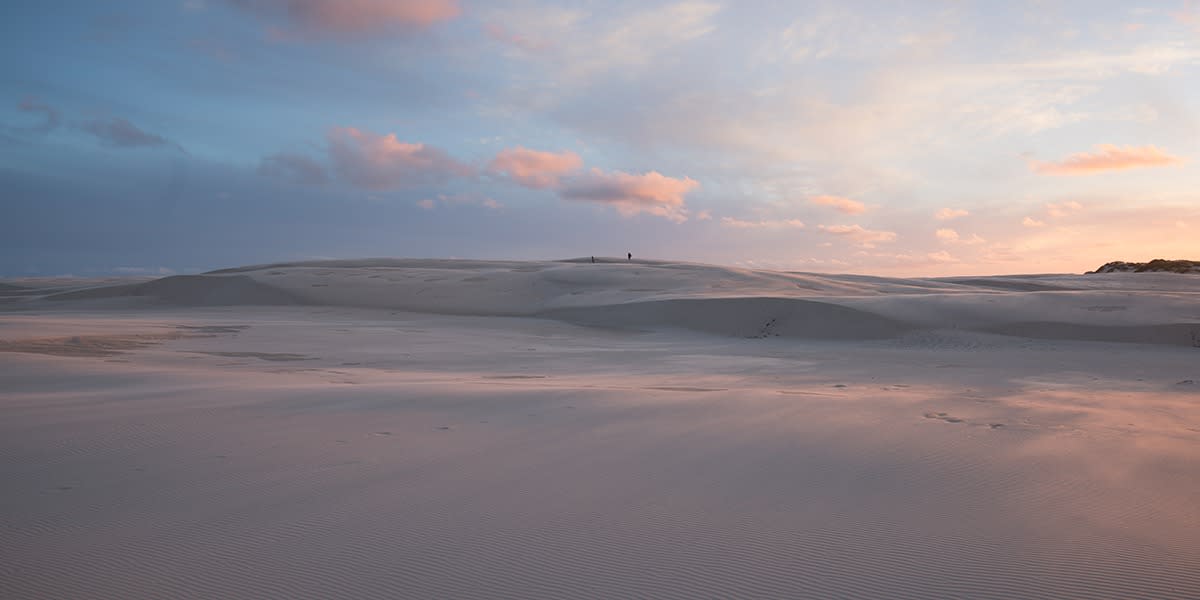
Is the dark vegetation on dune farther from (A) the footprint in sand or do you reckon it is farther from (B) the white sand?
(A) the footprint in sand

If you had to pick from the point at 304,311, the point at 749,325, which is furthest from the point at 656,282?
the point at 304,311

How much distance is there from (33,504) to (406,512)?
4.49 ft

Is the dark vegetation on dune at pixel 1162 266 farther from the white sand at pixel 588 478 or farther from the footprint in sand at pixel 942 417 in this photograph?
the footprint in sand at pixel 942 417

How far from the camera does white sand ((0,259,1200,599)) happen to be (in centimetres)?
194

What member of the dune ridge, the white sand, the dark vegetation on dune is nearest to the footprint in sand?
the white sand

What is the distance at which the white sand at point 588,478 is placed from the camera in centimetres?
194

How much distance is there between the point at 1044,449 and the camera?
10.7 feet

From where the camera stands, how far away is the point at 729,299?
42.0 feet

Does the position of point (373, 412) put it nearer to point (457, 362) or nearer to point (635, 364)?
point (457, 362)

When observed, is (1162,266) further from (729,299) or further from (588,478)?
(588,478)

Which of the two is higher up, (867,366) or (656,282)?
(656,282)

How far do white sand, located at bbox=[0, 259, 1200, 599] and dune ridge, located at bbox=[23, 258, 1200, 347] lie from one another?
302 cm

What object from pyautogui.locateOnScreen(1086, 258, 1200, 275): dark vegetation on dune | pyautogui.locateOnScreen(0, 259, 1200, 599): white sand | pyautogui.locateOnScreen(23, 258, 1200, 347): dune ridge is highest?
pyautogui.locateOnScreen(1086, 258, 1200, 275): dark vegetation on dune

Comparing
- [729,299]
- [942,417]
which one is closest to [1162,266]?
[729,299]
